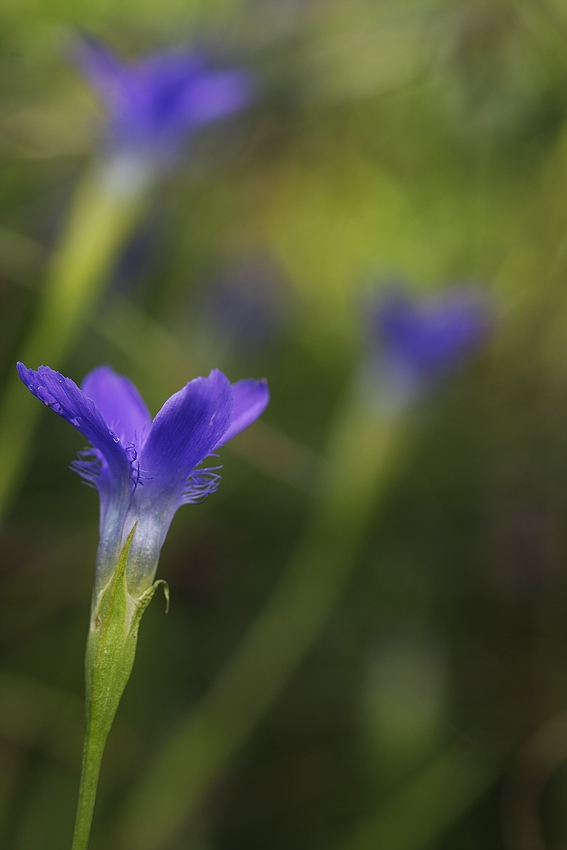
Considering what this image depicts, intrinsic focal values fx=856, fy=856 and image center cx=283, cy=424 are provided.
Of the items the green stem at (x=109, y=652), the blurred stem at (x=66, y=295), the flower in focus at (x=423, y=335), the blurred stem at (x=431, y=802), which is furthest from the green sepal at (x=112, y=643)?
the flower in focus at (x=423, y=335)

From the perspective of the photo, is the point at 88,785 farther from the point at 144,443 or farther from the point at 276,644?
the point at 276,644

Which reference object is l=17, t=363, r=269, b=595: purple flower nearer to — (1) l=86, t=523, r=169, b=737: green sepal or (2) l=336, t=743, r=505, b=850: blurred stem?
(1) l=86, t=523, r=169, b=737: green sepal

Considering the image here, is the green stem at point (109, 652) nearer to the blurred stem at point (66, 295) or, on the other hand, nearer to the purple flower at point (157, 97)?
the blurred stem at point (66, 295)

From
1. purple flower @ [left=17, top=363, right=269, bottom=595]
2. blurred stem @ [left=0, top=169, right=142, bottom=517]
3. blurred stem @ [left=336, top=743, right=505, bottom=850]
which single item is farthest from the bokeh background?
purple flower @ [left=17, top=363, right=269, bottom=595]

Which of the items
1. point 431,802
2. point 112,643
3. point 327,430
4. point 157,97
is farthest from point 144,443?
point 327,430

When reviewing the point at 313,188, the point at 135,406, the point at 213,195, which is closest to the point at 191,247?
the point at 213,195

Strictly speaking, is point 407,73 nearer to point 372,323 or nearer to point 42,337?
point 372,323
